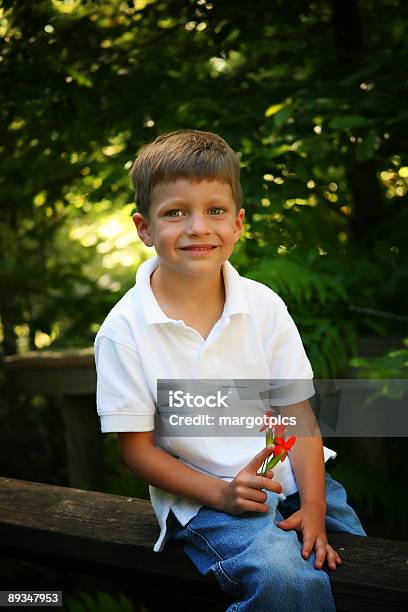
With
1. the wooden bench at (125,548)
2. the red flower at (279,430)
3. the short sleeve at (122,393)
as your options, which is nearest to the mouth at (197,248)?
the short sleeve at (122,393)

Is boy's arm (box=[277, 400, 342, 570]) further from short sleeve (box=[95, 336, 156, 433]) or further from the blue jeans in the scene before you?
short sleeve (box=[95, 336, 156, 433])

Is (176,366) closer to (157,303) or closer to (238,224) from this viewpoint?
(157,303)

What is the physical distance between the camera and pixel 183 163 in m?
1.78

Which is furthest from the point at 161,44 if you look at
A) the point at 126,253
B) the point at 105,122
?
the point at 126,253

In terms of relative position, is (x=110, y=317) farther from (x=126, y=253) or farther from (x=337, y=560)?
(x=126, y=253)

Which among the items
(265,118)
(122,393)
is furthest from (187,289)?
(265,118)

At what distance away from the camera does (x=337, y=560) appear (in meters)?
1.76

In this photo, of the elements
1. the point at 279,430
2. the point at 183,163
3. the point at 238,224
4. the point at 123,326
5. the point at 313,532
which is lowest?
the point at 313,532

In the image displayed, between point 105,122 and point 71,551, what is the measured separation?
2016mm

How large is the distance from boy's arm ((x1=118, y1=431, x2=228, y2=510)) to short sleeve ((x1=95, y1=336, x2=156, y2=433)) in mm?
40

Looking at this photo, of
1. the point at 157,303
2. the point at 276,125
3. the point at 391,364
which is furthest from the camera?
the point at 276,125

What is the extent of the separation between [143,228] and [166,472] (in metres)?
0.61

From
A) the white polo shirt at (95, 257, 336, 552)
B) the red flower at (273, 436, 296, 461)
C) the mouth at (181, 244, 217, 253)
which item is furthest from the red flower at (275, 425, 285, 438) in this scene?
the mouth at (181, 244, 217, 253)

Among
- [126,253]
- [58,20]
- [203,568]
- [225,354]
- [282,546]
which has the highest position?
[58,20]
